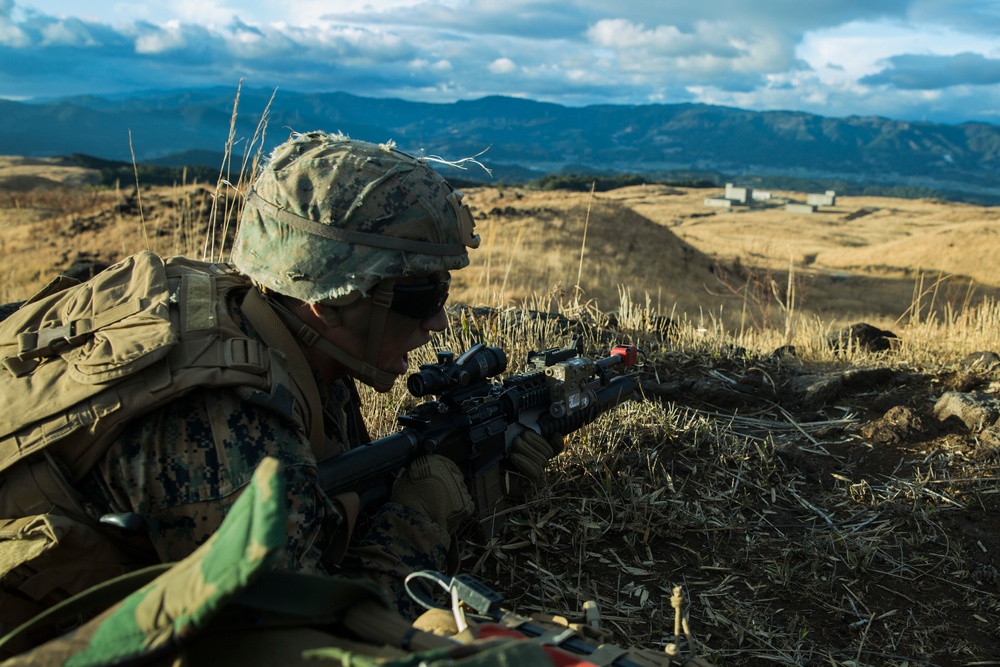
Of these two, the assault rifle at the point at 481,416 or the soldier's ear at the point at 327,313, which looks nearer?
the soldier's ear at the point at 327,313

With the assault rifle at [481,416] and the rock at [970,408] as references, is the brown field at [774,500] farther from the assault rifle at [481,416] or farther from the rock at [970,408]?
the assault rifle at [481,416]

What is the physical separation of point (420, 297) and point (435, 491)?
0.75 metres

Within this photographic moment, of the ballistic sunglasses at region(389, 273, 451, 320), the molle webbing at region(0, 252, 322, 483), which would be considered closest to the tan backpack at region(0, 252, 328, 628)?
the molle webbing at region(0, 252, 322, 483)

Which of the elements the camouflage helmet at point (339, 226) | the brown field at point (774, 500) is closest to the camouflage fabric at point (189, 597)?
the camouflage helmet at point (339, 226)

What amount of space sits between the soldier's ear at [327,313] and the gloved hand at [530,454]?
1.16 meters

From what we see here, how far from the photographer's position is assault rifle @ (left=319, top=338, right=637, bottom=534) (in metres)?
2.91

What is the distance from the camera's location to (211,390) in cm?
223

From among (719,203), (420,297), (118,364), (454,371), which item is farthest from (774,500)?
(719,203)

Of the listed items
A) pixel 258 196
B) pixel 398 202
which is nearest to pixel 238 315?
pixel 258 196

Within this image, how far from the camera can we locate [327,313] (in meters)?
2.73

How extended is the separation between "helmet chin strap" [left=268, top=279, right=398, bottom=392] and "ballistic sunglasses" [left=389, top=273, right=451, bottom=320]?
0.03 meters

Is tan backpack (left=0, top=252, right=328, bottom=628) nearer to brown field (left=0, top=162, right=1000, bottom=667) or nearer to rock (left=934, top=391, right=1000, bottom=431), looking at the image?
brown field (left=0, top=162, right=1000, bottom=667)

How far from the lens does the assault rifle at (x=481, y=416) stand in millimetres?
2908

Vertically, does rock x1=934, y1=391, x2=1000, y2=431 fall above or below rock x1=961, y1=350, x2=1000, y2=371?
below
